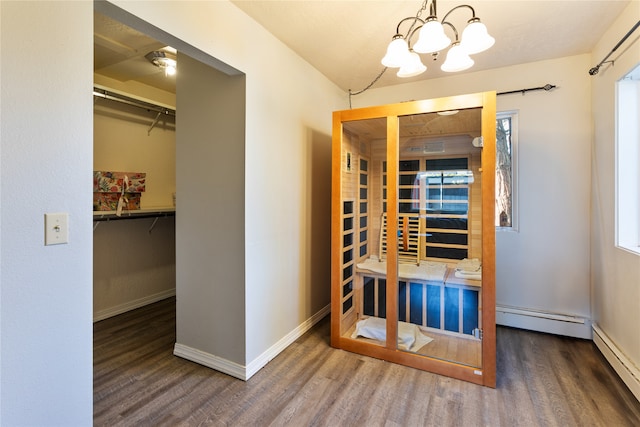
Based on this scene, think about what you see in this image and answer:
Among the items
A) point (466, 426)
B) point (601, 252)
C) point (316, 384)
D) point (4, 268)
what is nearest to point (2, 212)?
point (4, 268)

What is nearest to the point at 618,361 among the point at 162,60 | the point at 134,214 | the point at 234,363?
the point at 234,363

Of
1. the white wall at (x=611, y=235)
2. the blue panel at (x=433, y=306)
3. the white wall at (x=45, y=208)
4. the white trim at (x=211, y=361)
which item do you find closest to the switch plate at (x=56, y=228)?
the white wall at (x=45, y=208)

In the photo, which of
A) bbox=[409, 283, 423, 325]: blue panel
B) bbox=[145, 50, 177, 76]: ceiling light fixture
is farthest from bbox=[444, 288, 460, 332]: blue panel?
bbox=[145, 50, 177, 76]: ceiling light fixture

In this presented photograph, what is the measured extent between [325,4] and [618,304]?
9.91 ft

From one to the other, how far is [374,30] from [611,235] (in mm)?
2415

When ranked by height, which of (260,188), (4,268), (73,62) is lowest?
(4,268)

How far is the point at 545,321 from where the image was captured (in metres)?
2.89

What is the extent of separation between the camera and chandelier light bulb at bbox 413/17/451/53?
148cm

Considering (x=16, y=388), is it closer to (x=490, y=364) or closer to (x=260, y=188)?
(x=260, y=188)

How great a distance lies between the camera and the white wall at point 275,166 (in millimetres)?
1913

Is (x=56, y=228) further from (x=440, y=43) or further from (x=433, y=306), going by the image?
(x=433, y=306)

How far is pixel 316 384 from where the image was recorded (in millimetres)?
2100

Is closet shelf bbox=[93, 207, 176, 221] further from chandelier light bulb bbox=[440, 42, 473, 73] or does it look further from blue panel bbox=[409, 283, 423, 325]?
chandelier light bulb bbox=[440, 42, 473, 73]

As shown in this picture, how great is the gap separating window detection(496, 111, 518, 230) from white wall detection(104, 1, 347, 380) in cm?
176
